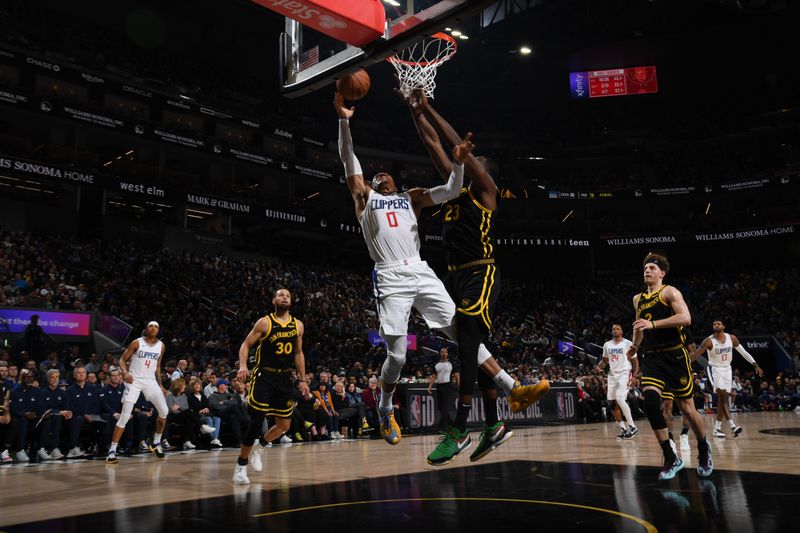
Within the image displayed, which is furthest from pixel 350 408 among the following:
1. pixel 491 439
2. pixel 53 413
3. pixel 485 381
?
pixel 491 439

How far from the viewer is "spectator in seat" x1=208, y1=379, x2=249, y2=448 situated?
12867 millimetres

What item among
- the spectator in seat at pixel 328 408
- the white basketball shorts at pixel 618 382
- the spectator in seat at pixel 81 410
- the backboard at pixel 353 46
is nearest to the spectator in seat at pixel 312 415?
the spectator in seat at pixel 328 408

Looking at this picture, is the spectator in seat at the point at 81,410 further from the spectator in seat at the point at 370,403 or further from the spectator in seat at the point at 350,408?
the spectator in seat at the point at 370,403

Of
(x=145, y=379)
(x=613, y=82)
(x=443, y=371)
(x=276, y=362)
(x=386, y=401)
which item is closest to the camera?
(x=386, y=401)

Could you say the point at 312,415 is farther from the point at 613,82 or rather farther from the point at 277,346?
the point at 613,82

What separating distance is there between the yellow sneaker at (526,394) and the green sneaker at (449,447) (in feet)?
1.55

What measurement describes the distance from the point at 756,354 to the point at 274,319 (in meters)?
27.1

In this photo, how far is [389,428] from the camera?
5.52 metres

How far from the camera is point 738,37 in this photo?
117 feet

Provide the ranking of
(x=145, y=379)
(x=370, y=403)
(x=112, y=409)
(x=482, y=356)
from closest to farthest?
(x=482, y=356) → (x=145, y=379) → (x=112, y=409) → (x=370, y=403)

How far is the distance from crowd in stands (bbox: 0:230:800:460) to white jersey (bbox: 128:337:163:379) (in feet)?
4.15

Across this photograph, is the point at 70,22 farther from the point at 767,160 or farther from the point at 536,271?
the point at 767,160

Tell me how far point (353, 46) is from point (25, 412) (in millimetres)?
7947

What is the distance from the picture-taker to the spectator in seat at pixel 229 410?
42.2ft
